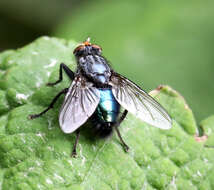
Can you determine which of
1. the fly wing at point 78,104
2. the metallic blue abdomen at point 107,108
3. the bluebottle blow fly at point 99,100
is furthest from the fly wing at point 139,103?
the fly wing at point 78,104

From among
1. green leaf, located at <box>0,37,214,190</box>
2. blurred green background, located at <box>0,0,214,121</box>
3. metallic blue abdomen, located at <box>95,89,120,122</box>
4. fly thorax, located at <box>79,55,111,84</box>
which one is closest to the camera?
green leaf, located at <box>0,37,214,190</box>

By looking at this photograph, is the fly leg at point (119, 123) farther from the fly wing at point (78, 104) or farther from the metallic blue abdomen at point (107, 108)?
the fly wing at point (78, 104)

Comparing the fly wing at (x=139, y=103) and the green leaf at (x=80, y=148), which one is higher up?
the fly wing at (x=139, y=103)

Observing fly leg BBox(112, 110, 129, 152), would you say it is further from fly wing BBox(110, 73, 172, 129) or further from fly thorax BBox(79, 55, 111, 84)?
fly thorax BBox(79, 55, 111, 84)

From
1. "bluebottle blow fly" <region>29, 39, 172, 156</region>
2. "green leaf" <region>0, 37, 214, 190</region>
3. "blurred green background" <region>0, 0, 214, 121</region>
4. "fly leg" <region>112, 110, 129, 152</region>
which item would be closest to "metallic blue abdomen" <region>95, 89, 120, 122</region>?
"bluebottle blow fly" <region>29, 39, 172, 156</region>

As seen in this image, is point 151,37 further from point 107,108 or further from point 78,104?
point 78,104

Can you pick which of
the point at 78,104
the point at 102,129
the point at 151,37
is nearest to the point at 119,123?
the point at 102,129
